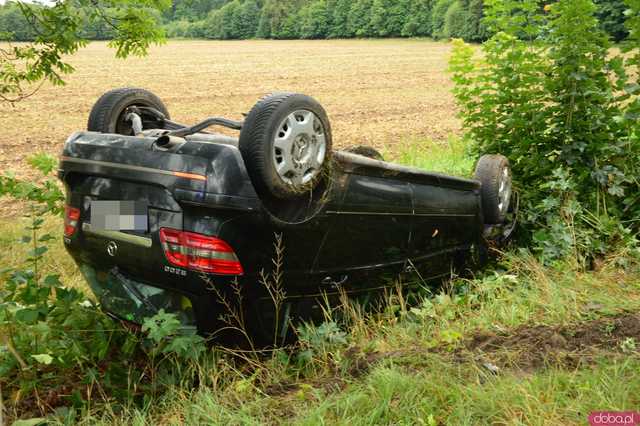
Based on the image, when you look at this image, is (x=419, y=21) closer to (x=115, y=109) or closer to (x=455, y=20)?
(x=455, y=20)

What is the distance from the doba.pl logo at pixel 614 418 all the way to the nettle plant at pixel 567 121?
9.51ft

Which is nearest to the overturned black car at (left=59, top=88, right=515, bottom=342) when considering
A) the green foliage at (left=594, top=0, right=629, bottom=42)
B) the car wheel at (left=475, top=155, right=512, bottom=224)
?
the car wheel at (left=475, top=155, right=512, bottom=224)

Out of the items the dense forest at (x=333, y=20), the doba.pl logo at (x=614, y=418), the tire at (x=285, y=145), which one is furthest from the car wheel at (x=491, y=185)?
the dense forest at (x=333, y=20)

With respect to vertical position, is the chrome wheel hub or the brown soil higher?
the chrome wheel hub

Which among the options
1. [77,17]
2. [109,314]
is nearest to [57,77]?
[77,17]

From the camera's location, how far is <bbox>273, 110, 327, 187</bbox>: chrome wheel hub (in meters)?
3.45

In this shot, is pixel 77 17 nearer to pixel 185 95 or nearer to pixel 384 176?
pixel 384 176

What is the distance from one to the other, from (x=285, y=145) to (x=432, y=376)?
1351 mm

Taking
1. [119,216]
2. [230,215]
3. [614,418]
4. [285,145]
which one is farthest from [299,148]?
[614,418]

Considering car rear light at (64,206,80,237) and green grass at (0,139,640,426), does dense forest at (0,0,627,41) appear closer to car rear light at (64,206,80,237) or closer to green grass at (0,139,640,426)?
green grass at (0,139,640,426)

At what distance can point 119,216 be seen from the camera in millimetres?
3537

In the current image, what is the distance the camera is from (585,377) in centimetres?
293

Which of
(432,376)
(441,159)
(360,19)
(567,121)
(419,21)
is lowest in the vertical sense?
(441,159)

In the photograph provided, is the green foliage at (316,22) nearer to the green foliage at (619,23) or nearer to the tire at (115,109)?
the green foliage at (619,23)
